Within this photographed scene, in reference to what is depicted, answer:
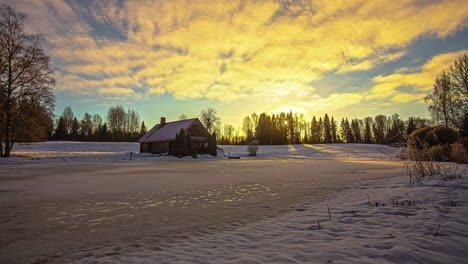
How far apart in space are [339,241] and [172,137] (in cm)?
3363

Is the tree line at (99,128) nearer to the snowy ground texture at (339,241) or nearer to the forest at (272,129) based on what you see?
the forest at (272,129)

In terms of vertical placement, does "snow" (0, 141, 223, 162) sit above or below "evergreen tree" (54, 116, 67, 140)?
below

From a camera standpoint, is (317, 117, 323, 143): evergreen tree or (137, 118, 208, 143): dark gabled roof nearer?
(137, 118, 208, 143): dark gabled roof

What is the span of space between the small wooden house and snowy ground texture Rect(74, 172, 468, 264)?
1226 inches

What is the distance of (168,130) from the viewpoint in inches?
1496

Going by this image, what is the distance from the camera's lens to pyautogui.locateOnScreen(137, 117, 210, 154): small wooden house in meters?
35.5

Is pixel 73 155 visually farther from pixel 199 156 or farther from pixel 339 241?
pixel 339 241

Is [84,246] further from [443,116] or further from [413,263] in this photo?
[443,116]

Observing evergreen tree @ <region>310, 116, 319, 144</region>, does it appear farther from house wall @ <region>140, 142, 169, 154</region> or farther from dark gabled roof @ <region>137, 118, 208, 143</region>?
house wall @ <region>140, 142, 169, 154</region>

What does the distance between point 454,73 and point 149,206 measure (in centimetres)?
3403

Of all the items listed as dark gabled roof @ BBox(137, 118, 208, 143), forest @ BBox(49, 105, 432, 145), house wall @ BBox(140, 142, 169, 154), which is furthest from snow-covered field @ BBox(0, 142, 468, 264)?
forest @ BBox(49, 105, 432, 145)

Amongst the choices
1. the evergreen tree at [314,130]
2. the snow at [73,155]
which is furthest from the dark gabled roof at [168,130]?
the evergreen tree at [314,130]

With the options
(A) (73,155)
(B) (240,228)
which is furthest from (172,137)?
(B) (240,228)

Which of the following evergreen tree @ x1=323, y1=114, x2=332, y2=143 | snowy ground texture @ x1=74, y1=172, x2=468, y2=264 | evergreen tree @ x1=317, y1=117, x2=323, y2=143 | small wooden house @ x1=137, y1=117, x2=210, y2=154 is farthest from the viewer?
evergreen tree @ x1=317, y1=117, x2=323, y2=143
